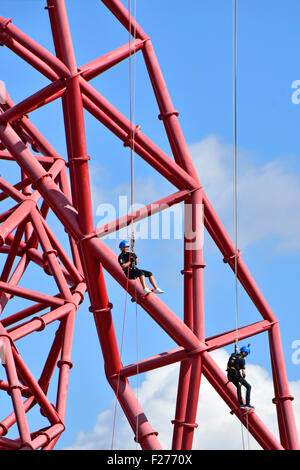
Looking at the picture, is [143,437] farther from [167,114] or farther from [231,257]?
[167,114]

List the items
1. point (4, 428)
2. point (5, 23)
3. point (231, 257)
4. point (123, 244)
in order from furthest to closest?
1. point (4, 428)
2. point (231, 257)
3. point (5, 23)
4. point (123, 244)

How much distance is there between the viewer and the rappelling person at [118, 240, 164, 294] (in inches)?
938

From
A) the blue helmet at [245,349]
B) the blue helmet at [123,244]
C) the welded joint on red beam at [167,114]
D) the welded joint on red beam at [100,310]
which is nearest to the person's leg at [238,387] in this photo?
the blue helmet at [245,349]

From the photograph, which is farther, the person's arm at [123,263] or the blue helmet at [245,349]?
the blue helmet at [245,349]

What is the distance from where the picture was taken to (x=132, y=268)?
24.0m

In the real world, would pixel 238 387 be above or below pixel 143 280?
below

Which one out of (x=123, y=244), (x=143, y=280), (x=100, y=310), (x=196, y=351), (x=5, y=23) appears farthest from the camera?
(x=5, y=23)

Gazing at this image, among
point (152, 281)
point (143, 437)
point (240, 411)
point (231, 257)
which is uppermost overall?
point (231, 257)

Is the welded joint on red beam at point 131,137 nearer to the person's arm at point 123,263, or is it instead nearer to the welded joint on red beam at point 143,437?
the person's arm at point 123,263

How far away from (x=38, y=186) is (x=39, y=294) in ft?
16.2

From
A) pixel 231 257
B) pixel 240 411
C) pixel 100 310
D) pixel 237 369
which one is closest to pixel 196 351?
pixel 237 369

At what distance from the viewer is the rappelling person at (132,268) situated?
78.2 ft

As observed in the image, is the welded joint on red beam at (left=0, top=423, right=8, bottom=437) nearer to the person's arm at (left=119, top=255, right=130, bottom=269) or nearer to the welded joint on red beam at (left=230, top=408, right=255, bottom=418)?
the welded joint on red beam at (left=230, top=408, right=255, bottom=418)

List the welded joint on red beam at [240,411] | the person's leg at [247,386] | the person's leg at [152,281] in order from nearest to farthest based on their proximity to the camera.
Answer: the person's leg at [152,281] < the person's leg at [247,386] < the welded joint on red beam at [240,411]
